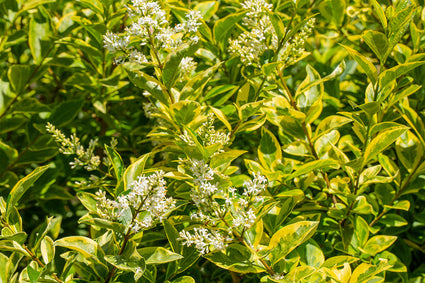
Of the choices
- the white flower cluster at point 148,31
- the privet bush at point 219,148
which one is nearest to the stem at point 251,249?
the privet bush at point 219,148

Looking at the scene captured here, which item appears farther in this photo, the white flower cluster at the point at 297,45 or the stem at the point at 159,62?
the white flower cluster at the point at 297,45

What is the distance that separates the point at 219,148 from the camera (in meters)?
1.27

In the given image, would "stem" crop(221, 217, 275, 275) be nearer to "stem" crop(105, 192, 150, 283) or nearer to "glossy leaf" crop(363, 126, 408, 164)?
"stem" crop(105, 192, 150, 283)

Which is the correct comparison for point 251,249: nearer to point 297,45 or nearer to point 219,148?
point 219,148

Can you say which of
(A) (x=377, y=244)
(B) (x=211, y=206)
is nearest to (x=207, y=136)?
(B) (x=211, y=206)

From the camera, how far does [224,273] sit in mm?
1873

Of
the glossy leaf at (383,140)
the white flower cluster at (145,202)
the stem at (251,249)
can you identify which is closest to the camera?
the white flower cluster at (145,202)

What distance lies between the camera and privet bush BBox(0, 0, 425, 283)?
1.27m

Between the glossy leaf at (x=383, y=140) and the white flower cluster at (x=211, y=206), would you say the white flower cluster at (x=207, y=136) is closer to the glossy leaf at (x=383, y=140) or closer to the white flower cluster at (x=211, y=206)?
the white flower cluster at (x=211, y=206)

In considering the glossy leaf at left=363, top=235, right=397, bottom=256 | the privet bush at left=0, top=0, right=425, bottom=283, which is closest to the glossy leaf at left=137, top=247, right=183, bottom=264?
the privet bush at left=0, top=0, right=425, bottom=283

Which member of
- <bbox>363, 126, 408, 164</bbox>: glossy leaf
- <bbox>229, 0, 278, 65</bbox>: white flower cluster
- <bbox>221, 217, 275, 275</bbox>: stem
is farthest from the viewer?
<bbox>229, 0, 278, 65</bbox>: white flower cluster

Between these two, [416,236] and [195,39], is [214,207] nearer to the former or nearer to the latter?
[195,39]

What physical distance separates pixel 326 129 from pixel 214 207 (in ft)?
2.07

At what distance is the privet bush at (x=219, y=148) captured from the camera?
4.17 ft
